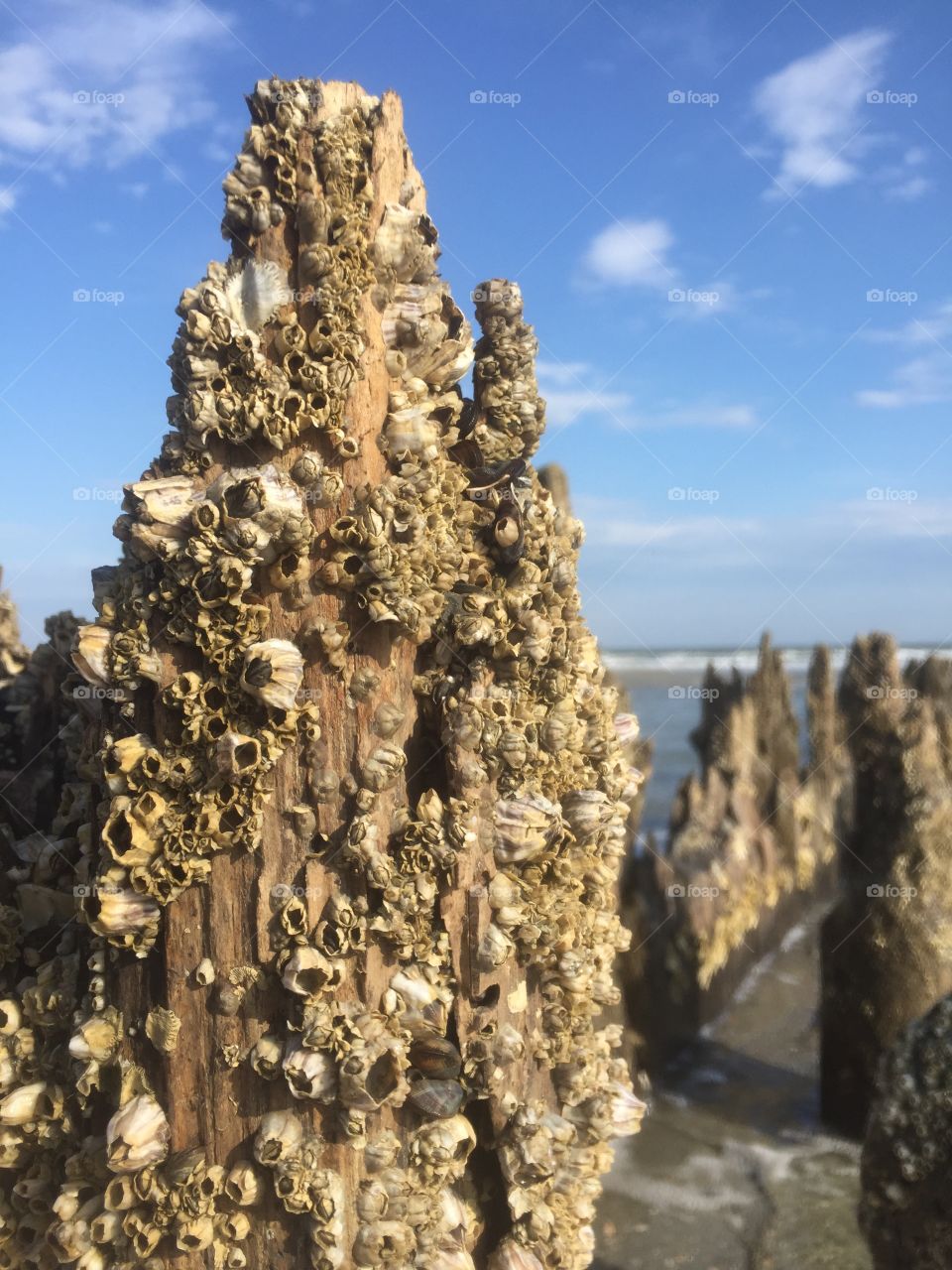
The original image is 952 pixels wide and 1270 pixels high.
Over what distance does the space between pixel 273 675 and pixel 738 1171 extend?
7790mm

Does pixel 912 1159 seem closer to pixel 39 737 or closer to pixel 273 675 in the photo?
pixel 273 675

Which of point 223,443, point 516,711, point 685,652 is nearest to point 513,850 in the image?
point 516,711

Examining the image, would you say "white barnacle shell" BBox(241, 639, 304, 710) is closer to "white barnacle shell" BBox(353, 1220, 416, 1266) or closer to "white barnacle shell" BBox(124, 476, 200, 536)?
"white barnacle shell" BBox(124, 476, 200, 536)

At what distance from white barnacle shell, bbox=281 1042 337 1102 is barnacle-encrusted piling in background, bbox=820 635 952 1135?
306 inches

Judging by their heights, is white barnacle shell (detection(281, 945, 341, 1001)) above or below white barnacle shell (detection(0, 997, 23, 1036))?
above

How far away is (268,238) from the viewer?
2.82m

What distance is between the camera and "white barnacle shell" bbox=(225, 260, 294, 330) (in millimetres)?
2764

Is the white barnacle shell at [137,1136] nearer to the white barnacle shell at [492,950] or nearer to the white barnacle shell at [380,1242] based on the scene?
the white barnacle shell at [380,1242]

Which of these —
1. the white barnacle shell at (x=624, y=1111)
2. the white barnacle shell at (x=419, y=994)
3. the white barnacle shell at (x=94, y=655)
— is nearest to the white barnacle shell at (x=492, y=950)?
the white barnacle shell at (x=419, y=994)

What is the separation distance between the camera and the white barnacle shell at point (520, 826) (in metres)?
2.89

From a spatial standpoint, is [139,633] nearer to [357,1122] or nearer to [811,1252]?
[357,1122]

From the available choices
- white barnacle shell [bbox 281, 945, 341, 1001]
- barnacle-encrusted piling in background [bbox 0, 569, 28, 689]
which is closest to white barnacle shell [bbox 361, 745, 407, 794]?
white barnacle shell [bbox 281, 945, 341, 1001]

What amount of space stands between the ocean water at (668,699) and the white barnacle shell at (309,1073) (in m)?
14.8

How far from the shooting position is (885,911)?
9070 mm
